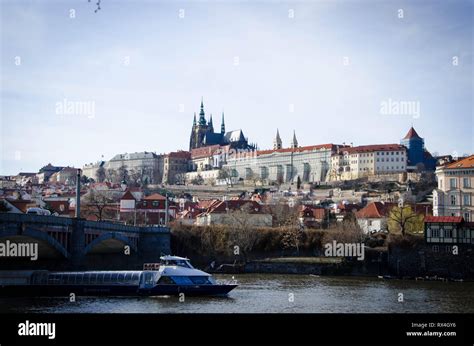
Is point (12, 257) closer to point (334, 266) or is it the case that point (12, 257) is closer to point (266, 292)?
point (266, 292)

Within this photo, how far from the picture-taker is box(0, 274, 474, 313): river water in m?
31.0

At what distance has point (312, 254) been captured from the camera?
60.9m

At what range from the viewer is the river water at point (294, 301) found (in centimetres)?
3095

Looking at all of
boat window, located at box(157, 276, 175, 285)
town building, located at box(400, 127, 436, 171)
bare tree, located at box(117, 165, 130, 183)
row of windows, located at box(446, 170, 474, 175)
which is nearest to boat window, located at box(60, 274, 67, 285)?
boat window, located at box(157, 276, 175, 285)

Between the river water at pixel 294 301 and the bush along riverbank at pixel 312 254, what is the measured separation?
7257 millimetres

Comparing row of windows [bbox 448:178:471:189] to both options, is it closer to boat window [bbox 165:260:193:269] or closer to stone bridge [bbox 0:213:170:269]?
stone bridge [bbox 0:213:170:269]

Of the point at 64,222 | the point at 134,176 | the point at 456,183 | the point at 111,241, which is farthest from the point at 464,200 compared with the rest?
the point at 134,176

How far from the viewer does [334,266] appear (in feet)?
176

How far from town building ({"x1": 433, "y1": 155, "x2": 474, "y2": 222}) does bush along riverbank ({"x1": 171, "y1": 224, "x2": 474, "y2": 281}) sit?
646 cm

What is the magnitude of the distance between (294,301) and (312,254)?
27.3 meters

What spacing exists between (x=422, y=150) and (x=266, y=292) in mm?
104415
